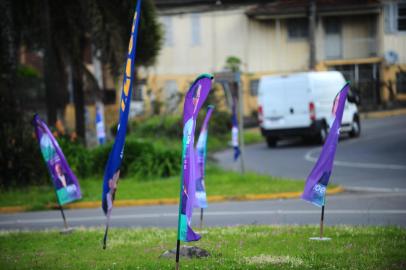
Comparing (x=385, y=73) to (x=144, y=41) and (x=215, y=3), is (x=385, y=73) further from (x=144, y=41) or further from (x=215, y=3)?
(x=144, y=41)

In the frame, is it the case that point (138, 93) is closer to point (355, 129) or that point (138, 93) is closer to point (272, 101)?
point (355, 129)

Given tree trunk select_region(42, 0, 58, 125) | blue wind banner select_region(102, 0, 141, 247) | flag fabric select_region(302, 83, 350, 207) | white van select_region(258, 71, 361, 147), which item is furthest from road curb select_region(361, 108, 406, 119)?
blue wind banner select_region(102, 0, 141, 247)

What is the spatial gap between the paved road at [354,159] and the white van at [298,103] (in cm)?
74

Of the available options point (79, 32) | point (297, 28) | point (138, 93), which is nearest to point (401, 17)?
point (297, 28)

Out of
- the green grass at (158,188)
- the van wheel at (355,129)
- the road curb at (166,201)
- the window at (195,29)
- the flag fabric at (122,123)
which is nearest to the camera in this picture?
the flag fabric at (122,123)

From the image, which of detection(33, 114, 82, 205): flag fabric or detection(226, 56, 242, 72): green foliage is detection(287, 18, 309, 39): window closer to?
detection(226, 56, 242, 72): green foliage

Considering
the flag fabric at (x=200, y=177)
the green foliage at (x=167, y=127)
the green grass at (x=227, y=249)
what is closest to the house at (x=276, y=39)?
the green foliage at (x=167, y=127)

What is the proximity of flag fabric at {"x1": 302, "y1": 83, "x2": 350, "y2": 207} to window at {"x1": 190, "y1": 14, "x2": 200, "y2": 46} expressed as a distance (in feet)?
115

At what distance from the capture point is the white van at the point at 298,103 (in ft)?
89.8

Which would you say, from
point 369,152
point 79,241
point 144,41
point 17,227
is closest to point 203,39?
point 144,41

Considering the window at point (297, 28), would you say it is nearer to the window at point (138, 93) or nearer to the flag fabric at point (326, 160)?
the window at point (138, 93)

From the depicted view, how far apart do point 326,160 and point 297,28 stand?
117ft

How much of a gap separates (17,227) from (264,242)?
19.2 ft

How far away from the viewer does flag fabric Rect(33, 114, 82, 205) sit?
38.1ft
